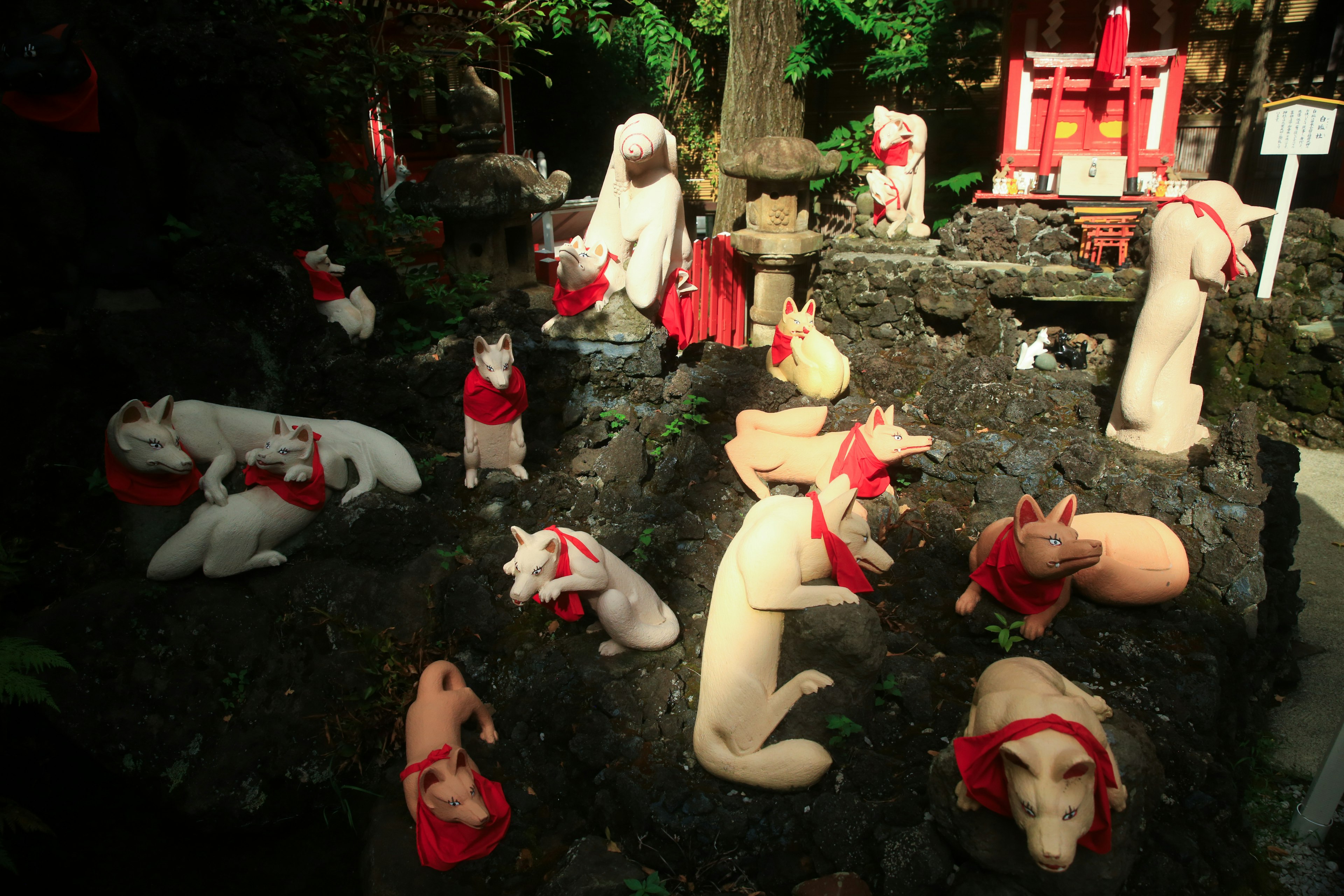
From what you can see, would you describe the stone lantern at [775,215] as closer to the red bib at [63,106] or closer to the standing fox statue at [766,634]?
the standing fox statue at [766,634]

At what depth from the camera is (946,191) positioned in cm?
1122

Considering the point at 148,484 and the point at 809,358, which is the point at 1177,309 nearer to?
the point at 809,358

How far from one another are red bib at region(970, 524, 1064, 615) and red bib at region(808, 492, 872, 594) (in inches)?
25.9

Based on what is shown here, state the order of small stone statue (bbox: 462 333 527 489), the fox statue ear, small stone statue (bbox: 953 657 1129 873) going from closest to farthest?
small stone statue (bbox: 953 657 1129 873) < the fox statue ear < small stone statue (bbox: 462 333 527 489)

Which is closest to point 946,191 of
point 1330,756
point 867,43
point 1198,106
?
point 867,43

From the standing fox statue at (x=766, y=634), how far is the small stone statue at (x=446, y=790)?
0.83 metres

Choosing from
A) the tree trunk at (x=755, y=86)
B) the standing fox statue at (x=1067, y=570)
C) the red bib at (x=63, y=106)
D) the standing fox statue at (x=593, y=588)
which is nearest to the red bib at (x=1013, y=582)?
the standing fox statue at (x=1067, y=570)

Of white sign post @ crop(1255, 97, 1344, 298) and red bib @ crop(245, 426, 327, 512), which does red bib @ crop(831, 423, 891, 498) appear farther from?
white sign post @ crop(1255, 97, 1344, 298)

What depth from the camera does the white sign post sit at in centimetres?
598

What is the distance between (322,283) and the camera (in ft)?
17.2

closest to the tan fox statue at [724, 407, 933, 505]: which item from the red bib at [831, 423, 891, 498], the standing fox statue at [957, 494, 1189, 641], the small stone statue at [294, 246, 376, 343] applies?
the red bib at [831, 423, 891, 498]

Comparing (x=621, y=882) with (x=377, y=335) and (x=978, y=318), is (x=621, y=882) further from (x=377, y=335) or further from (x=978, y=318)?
(x=978, y=318)

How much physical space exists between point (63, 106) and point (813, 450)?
4701mm

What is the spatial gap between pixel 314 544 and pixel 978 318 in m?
6.05
